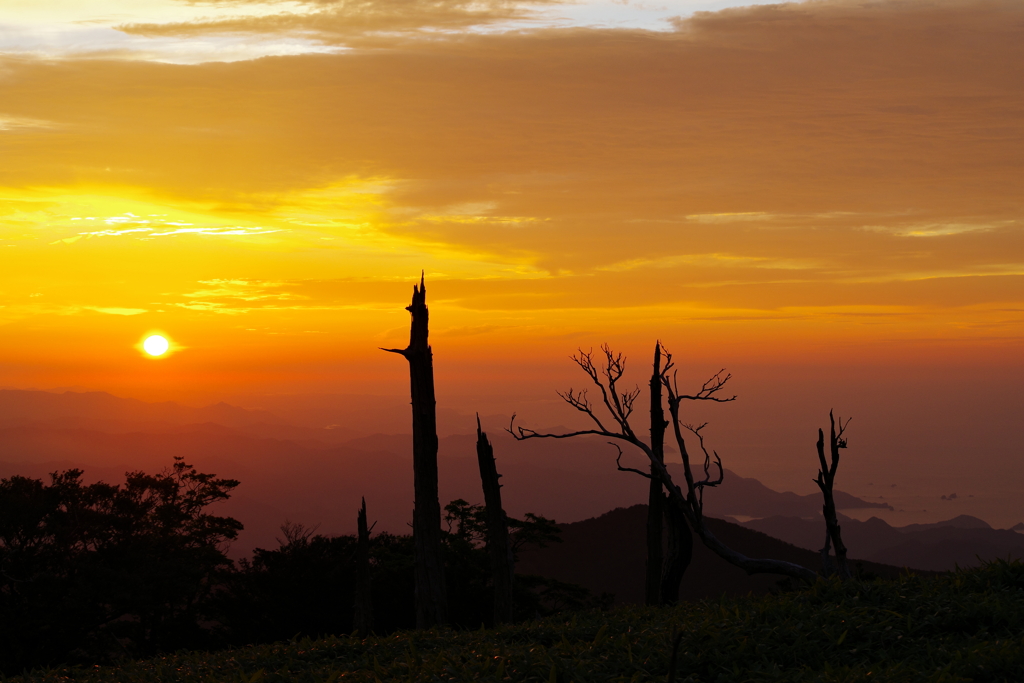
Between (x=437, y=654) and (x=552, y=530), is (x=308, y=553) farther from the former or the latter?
(x=437, y=654)

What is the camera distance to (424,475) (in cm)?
2123

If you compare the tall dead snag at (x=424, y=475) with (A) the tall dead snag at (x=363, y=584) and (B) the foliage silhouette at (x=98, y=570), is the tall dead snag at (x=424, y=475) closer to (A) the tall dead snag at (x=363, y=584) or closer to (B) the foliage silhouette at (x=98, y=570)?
(A) the tall dead snag at (x=363, y=584)

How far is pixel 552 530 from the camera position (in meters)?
36.7

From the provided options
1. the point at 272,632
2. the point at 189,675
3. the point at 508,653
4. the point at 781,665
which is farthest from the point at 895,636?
the point at 272,632

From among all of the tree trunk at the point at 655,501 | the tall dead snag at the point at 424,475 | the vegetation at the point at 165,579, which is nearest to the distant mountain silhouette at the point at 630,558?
the vegetation at the point at 165,579

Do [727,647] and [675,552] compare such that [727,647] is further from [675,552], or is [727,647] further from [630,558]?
[630,558]

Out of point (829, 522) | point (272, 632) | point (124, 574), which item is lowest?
point (272, 632)

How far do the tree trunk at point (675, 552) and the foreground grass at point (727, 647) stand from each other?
27.1ft

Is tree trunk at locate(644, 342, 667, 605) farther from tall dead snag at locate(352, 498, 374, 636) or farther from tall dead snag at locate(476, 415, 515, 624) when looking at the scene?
tall dead snag at locate(352, 498, 374, 636)

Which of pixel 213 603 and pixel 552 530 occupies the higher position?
pixel 552 530

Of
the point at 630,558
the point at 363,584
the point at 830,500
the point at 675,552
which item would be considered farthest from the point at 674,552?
the point at 630,558

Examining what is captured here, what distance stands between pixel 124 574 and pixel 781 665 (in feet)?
101

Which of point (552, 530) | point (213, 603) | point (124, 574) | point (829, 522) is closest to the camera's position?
point (829, 522)

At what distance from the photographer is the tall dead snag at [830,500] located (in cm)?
1861
